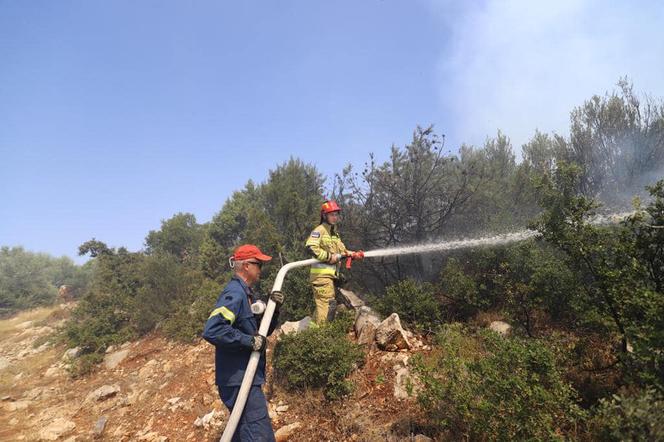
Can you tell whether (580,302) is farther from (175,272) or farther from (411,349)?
(175,272)

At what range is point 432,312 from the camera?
21.3 ft

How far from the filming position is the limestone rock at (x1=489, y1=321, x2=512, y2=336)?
5.55m

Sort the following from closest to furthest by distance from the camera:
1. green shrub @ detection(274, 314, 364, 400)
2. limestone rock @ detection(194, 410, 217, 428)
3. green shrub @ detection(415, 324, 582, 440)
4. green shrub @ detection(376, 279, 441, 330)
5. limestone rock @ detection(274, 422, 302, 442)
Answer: green shrub @ detection(415, 324, 582, 440) → limestone rock @ detection(274, 422, 302, 442) → green shrub @ detection(274, 314, 364, 400) → limestone rock @ detection(194, 410, 217, 428) → green shrub @ detection(376, 279, 441, 330)

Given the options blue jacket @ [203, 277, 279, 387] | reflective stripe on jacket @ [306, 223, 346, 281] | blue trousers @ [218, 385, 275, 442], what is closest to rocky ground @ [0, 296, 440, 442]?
blue trousers @ [218, 385, 275, 442]

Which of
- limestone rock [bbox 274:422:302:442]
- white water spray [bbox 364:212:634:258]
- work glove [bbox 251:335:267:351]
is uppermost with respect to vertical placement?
white water spray [bbox 364:212:634:258]

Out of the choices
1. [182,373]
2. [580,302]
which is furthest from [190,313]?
[580,302]

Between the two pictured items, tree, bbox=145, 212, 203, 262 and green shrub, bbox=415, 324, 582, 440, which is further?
tree, bbox=145, 212, 203, 262

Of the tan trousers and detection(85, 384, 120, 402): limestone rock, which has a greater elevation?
the tan trousers

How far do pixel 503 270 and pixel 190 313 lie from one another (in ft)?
26.6

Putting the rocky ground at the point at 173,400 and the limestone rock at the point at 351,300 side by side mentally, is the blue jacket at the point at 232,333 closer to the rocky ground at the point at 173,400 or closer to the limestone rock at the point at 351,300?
the rocky ground at the point at 173,400

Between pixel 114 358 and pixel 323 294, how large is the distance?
7.87m

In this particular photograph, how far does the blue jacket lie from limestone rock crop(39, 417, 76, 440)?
527cm

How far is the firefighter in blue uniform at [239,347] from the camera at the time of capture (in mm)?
3412

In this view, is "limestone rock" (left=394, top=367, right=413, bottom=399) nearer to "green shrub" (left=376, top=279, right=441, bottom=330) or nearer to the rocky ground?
the rocky ground
